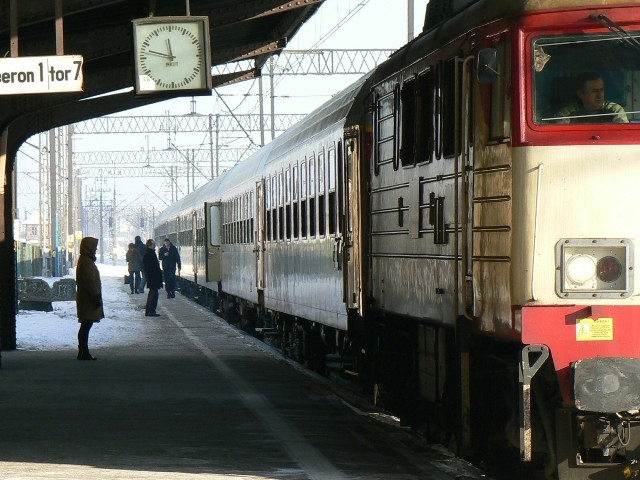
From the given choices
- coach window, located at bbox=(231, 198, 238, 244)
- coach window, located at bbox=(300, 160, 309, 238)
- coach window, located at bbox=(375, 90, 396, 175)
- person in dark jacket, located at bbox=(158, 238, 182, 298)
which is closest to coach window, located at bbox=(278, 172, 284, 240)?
coach window, located at bbox=(300, 160, 309, 238)

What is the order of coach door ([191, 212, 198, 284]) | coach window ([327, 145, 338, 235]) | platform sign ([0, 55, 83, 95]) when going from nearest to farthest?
1. platform sign ([0, 55, 83, 95])
2. coach window ([327, 145, 338, 235])
3. coach door ([191, 212, 198, 284])

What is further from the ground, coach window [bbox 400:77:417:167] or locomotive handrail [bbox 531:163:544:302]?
coach window [bbox 400:77:417:167]

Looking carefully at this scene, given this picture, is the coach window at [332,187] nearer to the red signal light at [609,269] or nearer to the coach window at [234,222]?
the red signal light at [609,269]

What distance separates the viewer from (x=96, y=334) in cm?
2692

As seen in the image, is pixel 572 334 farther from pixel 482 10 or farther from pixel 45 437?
pixel 45 437

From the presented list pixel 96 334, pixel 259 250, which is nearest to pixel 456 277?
pixel 259 250

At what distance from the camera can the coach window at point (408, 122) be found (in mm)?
11422

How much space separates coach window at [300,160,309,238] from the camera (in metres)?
18.8

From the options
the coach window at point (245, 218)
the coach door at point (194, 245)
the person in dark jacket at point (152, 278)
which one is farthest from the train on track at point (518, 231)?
the coach door at point (194, 245)

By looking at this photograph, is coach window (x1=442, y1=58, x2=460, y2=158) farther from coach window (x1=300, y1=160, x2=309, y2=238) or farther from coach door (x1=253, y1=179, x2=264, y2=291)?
coach door (x1=253, y1=179, x2=264, y2=291)

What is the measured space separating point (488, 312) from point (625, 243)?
1.06m

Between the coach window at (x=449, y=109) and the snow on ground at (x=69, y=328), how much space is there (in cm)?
1413

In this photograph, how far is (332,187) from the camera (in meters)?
16.3

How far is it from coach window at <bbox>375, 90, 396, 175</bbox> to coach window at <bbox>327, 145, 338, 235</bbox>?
8.78 feet
